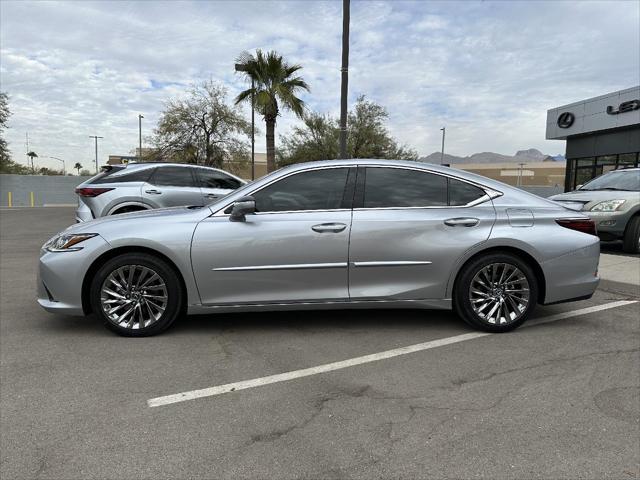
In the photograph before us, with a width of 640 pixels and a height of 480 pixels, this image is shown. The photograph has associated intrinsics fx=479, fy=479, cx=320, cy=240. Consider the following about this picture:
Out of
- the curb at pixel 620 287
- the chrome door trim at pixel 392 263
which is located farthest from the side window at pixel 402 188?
the curb at pixel 620 287

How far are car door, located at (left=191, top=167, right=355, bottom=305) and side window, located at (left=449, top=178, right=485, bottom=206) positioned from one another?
1.05 meters

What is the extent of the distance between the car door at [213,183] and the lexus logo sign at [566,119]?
2262 centimetres

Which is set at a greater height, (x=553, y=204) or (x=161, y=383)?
(x=553, y=204)

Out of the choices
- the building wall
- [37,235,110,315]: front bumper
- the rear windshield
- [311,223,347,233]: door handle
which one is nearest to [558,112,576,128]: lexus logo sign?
the rear windshield

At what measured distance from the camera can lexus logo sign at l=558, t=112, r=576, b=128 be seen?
83.5 feet

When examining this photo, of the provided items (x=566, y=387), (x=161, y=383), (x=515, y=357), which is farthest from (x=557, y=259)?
(x=161, y=383)

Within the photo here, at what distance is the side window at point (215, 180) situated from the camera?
9.18m

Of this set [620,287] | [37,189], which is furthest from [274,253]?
[37,189]

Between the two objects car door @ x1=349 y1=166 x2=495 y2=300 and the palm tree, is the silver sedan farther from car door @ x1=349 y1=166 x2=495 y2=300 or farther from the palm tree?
the palm tree

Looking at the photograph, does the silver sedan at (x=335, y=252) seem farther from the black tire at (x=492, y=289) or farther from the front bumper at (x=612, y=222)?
the front bumper at (x=612, y=222)

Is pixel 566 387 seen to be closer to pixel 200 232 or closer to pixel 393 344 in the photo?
pixel 393 344

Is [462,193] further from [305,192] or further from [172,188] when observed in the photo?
[172,188]

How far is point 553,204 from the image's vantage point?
15.6 feet

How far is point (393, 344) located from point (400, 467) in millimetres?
1811
